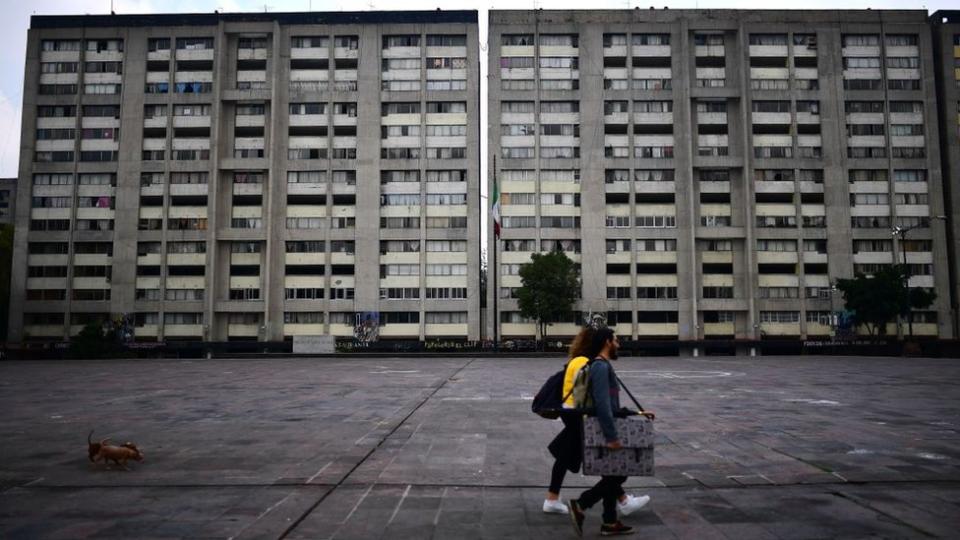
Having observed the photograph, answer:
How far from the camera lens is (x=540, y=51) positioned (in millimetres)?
65375

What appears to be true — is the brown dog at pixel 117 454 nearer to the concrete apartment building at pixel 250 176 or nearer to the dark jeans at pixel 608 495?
the dark jeans at pixel 608 495

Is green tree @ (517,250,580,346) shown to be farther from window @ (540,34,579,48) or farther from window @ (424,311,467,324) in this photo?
window @ (540,34,579,48)

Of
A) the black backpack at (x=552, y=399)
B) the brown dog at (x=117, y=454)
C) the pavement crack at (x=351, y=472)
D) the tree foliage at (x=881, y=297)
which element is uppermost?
the tree foliage at (x=881, y=297)

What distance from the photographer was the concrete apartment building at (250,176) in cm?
6338

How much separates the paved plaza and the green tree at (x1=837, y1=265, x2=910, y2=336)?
4538cm

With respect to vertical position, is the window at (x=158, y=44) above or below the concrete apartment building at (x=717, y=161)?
above

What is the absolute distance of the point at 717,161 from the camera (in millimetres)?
64250

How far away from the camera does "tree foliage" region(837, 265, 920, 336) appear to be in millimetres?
55156

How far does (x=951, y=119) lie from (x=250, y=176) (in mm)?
74182

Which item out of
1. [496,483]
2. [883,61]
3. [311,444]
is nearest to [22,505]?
[311,444]

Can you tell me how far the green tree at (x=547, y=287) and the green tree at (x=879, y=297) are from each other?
25514 millimetres

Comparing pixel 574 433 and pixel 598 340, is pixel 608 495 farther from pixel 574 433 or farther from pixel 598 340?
pixel 598 340

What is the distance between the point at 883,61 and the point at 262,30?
217 ft

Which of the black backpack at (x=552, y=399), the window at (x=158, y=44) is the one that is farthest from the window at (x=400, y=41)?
the black backpack at (x=552, y=399)
